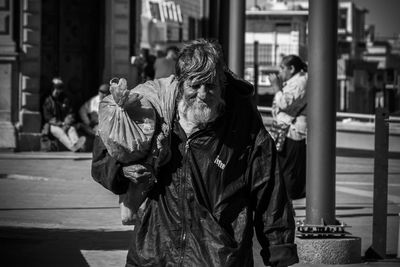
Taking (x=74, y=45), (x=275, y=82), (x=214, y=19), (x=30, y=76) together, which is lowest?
(x=30, y=76)

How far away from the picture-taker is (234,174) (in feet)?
14.1

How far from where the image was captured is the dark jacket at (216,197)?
4285 mm

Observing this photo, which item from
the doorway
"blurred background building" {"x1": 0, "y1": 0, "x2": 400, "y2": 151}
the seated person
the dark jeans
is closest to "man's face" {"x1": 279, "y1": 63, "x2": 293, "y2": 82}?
the dark jeans

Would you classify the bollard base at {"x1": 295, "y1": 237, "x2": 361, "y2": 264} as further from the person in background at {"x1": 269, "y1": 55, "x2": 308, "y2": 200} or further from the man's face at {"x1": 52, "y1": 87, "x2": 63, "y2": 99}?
the man's face at {"x1": 52, "y1": 87, "x2": 63, "y2": 99}

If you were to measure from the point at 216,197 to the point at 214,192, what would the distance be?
0.08ft

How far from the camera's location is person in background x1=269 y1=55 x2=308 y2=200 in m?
10.5

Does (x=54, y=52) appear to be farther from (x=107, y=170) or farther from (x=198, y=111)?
(x=198, y=111)

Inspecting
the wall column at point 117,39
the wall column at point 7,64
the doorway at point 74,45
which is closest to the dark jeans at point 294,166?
the wall column at point 7,64

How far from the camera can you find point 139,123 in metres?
4.21

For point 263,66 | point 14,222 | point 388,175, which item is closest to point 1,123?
point 14,222

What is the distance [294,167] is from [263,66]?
39084 mm

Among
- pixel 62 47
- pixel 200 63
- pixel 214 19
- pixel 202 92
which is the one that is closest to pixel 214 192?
pixel 202 92

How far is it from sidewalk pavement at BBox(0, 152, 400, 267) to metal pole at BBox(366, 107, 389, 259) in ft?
0.55

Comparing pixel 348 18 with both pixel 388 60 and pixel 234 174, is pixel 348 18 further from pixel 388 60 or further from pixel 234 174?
pixel 234 174
